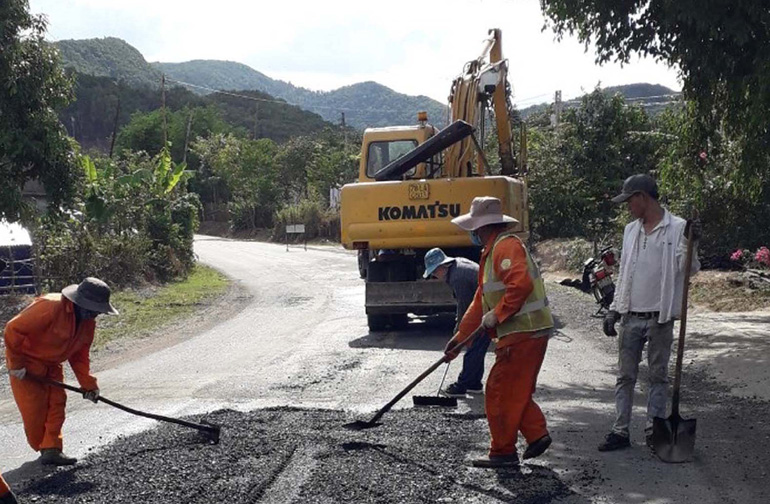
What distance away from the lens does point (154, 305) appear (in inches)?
780

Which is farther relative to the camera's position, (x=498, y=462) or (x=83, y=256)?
(x=83, y=256)

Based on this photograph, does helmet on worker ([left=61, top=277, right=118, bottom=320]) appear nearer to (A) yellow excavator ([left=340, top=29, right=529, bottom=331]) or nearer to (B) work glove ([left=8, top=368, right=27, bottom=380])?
(B) work glove ([left=8, top=368, right=27, bottom=380])

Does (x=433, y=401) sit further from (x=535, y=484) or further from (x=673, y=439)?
(x=535, y=484)

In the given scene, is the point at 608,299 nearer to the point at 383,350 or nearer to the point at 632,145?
the point at 383,350

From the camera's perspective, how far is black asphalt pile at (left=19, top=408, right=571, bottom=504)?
5.91 meters

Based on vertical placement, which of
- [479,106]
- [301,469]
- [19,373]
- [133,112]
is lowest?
[301,469]

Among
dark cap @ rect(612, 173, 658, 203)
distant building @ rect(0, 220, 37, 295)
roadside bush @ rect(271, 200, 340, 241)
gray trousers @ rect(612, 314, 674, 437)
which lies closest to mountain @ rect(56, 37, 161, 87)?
roadside bush @ rect(271, 200, 340, 241)

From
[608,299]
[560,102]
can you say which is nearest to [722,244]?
[608,299]

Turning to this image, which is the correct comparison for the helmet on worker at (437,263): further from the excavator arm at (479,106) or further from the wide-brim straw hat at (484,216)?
the excavator arm at (479,106)

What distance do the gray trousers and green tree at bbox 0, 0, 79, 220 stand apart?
1086 centimetres

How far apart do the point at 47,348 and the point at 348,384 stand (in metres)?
3.76

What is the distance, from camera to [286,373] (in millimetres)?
10922

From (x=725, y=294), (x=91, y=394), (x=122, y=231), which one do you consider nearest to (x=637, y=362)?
(x=91, y=394)

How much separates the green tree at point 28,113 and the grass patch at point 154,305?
7.89 ft
